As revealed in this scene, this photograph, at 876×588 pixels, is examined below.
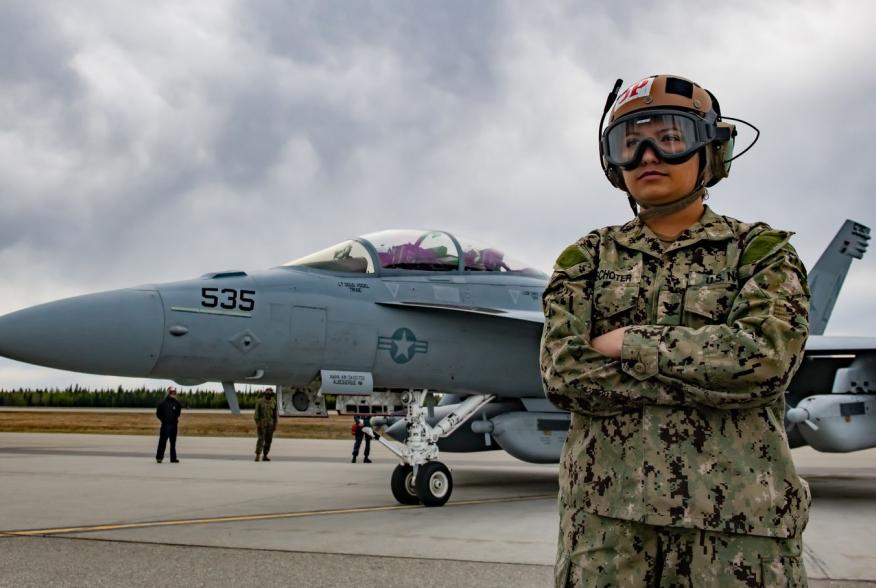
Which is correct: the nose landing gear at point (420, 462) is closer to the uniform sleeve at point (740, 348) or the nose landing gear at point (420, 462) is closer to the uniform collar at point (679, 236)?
the uniform collar at point (679, 236)

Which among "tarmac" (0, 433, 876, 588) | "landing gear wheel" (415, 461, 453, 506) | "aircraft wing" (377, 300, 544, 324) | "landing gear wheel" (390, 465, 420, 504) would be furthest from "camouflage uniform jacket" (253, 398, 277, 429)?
"aircraft wing" (377, 300, 544, 324)

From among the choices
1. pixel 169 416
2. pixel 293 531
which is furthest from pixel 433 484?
pixel 169 416

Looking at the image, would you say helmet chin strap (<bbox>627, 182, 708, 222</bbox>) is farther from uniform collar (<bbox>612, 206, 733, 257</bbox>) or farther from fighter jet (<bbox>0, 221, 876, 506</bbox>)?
fighter jet (<bbox>0, 221, 876, 506</bbox>)

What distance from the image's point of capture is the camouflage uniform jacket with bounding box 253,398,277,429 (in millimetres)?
18125

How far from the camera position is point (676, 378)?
2004 mm

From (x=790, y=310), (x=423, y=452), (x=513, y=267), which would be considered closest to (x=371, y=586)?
(x=790, y=310)

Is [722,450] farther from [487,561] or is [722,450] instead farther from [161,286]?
[161,286]

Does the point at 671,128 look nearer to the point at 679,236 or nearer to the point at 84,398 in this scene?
the point at 679,236

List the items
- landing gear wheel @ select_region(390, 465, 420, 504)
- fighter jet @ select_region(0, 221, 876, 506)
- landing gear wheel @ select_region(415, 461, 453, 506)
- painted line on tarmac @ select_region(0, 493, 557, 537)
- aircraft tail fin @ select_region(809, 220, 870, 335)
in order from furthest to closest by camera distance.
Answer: aircraft tail fin @ select_region(809, 220, 870, 335), landing gear wheel @ select_region(390, 465, 420, 504), landing gear wheel @ select_region(415, 461, 453, 506), fighter jet @ select_region(0, 221, 876, 506), painted line on tarmac @ select_region(0, 493, 557, 537)

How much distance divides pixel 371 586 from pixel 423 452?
453cm

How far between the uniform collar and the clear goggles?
7.1 inches

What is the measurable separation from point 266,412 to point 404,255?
32.0ft

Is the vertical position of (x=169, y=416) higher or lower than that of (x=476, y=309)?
lower

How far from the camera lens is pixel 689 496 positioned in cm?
201
